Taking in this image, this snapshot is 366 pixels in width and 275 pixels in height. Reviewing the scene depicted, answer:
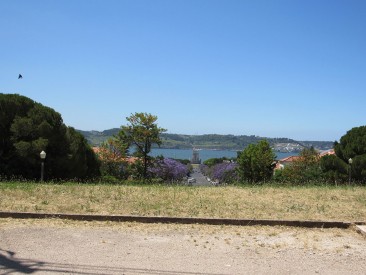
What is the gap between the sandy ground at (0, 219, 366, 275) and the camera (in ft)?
16.1

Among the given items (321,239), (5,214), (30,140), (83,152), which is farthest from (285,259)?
(83,152)

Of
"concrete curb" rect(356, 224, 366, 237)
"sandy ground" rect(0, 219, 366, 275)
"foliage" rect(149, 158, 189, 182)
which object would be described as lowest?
"foliage" rect(149, 158, 189, 182)

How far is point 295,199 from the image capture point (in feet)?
34.6

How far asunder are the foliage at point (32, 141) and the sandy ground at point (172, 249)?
519 inches

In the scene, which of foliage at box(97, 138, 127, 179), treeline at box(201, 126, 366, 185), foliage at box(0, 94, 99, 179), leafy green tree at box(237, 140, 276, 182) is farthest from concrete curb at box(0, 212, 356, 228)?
leafy green tree at box(237, 140, 276, 182)

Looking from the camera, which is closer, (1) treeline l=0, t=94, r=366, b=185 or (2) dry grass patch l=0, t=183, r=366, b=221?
(2) dry grass patch l=0, t=183, r=366, b=221

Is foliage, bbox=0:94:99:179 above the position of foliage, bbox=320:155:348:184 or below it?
above

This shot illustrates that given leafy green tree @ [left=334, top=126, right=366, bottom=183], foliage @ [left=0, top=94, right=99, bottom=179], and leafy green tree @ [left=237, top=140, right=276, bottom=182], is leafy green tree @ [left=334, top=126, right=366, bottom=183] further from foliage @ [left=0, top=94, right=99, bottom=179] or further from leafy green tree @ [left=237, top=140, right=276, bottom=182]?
foliage @ [left=0, top=94, right=99, bottom=179]

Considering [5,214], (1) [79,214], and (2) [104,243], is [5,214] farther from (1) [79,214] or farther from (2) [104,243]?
(2) [104,243]

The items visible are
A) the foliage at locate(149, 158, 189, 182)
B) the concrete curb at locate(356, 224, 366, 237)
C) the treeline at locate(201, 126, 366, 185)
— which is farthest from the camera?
the foliage at locate(149, 158, 189, 182)

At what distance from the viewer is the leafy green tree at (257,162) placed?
4000cm

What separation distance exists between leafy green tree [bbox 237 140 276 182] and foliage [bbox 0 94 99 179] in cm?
2190

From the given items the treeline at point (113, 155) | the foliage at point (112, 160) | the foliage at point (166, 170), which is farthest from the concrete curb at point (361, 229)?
the foliage at point (112, 160)

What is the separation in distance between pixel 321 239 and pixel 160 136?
82.1 feet
